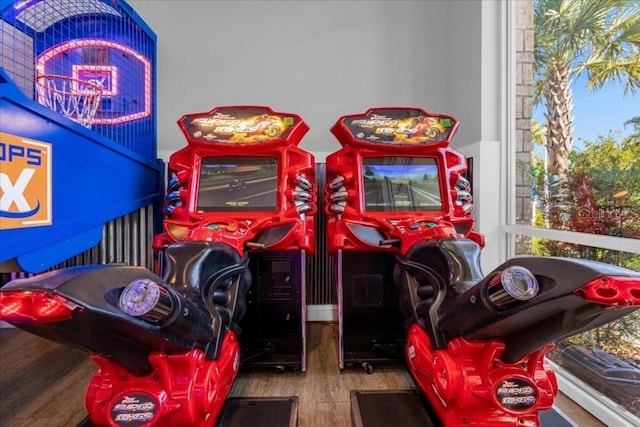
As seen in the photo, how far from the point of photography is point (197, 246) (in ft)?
5.16

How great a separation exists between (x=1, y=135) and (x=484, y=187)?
2.65 metres

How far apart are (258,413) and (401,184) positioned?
1508mm

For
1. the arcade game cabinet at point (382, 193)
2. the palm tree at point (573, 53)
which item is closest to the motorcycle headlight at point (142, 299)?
the arcade game cabinet at point (382, 193)

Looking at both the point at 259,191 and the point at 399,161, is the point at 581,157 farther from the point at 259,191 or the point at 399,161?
the point at 259,191

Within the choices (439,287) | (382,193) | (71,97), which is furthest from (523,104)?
(71,97)

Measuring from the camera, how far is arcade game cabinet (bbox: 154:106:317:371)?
2182 mm

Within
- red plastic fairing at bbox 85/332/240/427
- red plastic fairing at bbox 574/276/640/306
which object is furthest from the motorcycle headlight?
red plastic fairing at bbox 574/276/640/306

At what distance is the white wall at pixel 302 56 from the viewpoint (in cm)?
→ 308

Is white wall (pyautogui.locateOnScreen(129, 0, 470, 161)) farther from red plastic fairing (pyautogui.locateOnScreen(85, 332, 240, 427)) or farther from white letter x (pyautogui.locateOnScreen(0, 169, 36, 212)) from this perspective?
red plastic fairing (pyautogui.locateOnScreen(85, 332, 240, 427))

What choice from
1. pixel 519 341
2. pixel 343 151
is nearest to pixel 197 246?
pixel 343 151

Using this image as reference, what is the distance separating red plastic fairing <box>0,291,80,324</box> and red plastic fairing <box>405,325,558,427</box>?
129 cm

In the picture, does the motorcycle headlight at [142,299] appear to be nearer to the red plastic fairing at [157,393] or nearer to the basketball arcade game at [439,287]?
the red plastic fairing at [157,393]

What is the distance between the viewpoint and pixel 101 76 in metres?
2.63

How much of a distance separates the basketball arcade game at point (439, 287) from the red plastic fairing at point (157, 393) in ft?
2.68
